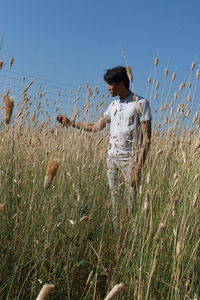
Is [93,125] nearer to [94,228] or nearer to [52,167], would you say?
[94,228]

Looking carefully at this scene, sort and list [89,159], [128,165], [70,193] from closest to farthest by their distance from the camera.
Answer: [70,193] < [128,165] < [89,159]

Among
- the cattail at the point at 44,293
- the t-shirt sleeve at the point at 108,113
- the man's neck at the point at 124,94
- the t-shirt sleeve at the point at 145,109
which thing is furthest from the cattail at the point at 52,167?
the t-shirt sleeve at the point at 108,113

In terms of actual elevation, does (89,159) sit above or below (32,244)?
above

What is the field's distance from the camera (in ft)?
4.46

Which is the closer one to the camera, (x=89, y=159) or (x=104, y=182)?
(x=104, y=182)

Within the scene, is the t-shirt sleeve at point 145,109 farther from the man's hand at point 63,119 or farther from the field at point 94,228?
the man's hand at point 63,119

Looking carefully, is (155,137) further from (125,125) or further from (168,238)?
(168,238)

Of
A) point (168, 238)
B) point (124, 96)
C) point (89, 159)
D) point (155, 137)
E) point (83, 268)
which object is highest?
point (124, 96)

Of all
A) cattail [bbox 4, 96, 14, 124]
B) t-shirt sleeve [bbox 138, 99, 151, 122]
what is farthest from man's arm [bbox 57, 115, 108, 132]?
cattail [bbox 4, 96, 14, 124]

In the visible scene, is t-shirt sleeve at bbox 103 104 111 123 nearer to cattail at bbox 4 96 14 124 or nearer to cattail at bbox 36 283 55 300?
cattail at bbox 4 96 14 124

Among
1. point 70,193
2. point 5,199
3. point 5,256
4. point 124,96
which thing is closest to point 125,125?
point 124,96

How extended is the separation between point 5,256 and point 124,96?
1.39 metres

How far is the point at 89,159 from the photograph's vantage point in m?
2.83

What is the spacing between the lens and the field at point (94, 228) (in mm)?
1359
